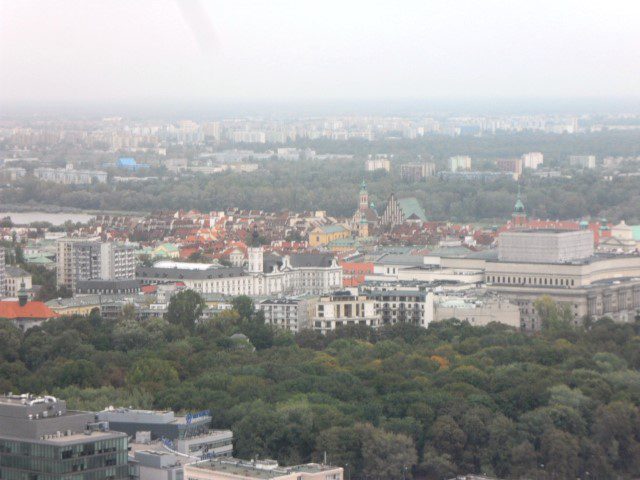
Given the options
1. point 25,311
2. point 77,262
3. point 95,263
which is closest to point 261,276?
point 95,263

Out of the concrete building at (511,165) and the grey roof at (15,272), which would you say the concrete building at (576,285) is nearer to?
the grey roof at (15,272)

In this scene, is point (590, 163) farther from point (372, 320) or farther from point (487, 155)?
point (372, 320)

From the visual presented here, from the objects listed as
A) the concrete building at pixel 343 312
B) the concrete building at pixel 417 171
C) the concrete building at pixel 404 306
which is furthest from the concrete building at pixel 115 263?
the concrete building at pixel 417 171

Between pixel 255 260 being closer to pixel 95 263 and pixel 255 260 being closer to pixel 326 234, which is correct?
pixel 95 263

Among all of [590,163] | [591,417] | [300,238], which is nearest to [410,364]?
[591,417]

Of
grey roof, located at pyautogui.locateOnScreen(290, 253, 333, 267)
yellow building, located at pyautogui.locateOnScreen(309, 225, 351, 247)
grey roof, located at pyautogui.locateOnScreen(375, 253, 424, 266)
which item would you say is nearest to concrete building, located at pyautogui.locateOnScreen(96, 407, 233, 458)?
grey roof, located at pyautogui.locateOnScreen(290, 253, 333, 267)

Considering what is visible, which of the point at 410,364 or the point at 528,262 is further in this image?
the point at 528,262
